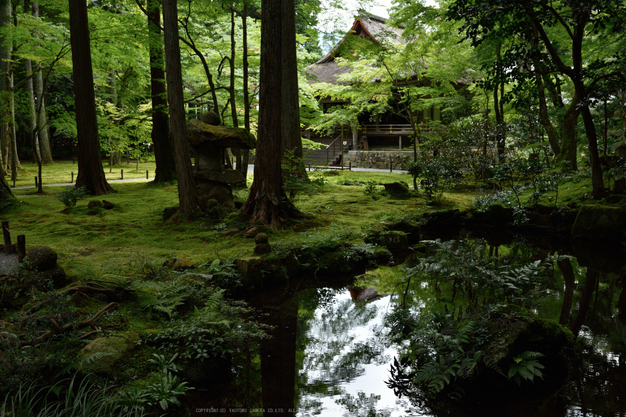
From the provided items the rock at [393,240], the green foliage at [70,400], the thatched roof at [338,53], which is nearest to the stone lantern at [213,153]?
the rock at [393,240]

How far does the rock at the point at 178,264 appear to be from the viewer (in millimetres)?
5363

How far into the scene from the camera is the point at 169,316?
4160mm

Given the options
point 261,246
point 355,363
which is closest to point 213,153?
point 261,246

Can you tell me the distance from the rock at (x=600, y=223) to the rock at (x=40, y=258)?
8639 mm

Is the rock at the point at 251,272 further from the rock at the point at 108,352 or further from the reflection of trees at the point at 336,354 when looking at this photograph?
the rock at the point at 108,352

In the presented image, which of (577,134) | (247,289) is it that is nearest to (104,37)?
(247,289)

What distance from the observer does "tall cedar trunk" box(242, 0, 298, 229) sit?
741 centimetres

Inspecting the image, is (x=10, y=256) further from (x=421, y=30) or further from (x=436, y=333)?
(x=421, y=30)

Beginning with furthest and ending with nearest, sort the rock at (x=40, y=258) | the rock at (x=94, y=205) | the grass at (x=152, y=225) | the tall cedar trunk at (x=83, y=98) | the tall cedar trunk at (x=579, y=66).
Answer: the tall cedar trunk at (x=83, y=98) → the rock at (x=94, y=205) → the tall cedar trunk at (x=579, y=66) → the grass at (x=152, y=225) → the rock at (x=40, y=258)

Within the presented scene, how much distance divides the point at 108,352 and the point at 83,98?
9.78m

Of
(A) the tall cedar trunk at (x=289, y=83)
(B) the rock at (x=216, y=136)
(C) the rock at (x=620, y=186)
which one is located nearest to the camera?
(B) the rock at (x=216, y=136)

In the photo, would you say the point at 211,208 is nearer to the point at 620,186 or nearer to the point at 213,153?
the point at 213,153

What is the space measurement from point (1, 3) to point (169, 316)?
14.9 meters

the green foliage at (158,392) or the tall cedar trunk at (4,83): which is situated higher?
the tall cedar trunk at (4,83)
